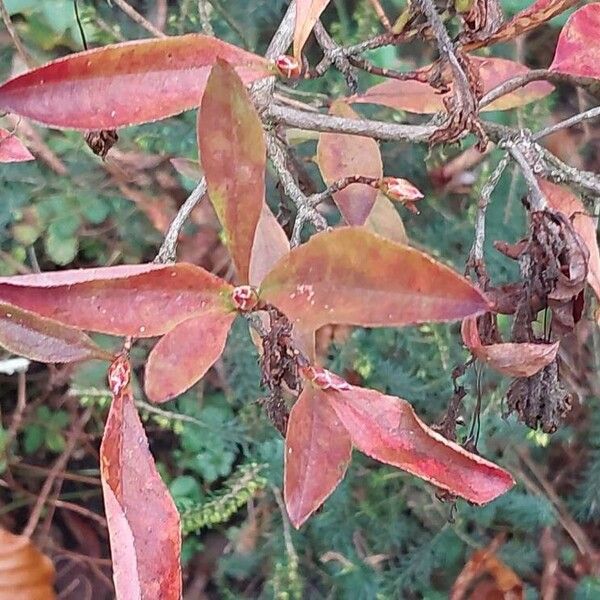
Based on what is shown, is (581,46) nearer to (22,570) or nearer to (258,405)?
(258,405)

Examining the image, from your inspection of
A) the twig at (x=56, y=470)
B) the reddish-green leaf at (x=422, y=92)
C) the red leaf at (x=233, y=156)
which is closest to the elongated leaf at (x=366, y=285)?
the red leaf at (x=233, y=156)

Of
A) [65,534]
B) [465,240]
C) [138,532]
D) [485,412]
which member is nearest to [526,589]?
[485,412]

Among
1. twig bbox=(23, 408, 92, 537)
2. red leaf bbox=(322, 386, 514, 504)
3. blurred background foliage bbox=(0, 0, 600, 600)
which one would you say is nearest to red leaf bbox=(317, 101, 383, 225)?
red leaf bbox=(322, 386, 514, 504)

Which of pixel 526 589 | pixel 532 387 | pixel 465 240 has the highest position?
pixel 532 387

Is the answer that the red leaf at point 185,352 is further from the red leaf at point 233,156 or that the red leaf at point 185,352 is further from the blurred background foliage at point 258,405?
the blurred background foliage at point 258,405

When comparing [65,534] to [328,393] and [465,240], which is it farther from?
[328,393]

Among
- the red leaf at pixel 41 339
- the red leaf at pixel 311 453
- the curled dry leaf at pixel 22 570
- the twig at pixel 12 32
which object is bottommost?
the curled dry leaf at pixel 22 570
